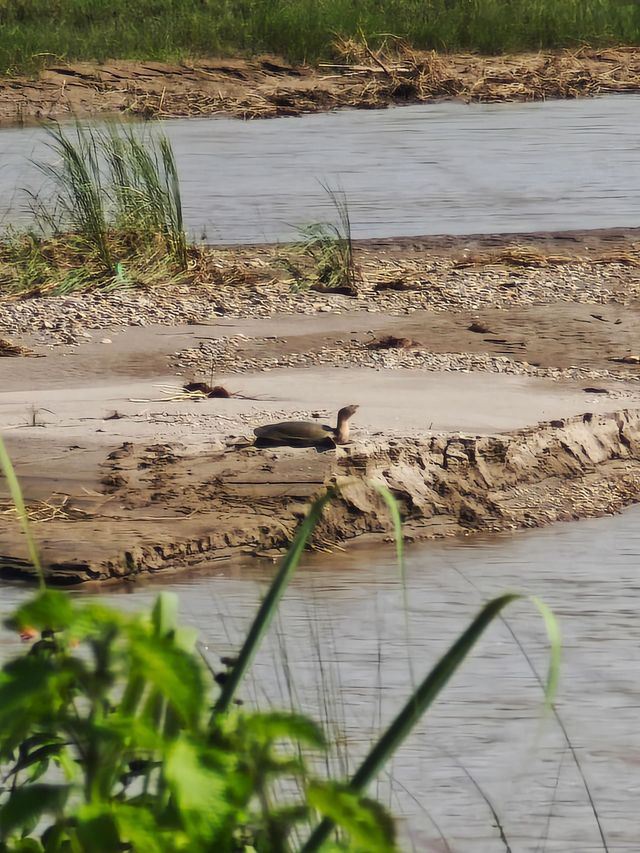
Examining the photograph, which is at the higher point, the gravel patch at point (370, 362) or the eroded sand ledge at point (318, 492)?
the eroded sand ledge at point (318, 492)

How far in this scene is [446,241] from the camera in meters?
10.9

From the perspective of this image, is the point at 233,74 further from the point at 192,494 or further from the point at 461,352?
the point at 192,494

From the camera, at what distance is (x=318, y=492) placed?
18.5 ft

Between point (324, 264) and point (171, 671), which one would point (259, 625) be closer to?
point (171, 671)

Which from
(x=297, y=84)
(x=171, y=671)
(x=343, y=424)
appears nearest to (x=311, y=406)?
(x=343, y=424)

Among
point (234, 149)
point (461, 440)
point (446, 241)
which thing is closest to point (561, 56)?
point (234, 149)

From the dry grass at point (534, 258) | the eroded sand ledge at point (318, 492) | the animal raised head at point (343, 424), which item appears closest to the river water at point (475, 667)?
the eroded sand ledge at point (318, 492)

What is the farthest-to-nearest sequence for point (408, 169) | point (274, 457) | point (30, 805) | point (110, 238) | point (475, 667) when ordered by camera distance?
point (408, 169) → point (110, 238) → point (274, 457) → point (475, 667) → point (30, 805)

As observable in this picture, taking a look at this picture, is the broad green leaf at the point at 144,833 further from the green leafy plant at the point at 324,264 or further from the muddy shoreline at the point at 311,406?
the green leafy plant at the point at 324,264

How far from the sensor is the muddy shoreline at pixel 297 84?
63.2 feet

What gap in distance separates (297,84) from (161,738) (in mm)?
19564

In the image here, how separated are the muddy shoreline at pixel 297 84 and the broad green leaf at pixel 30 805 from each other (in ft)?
56.7

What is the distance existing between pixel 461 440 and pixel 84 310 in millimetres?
3264

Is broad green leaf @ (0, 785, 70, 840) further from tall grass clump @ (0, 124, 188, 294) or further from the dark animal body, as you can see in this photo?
tall grass clump @ (0, 124, 188, 294)
